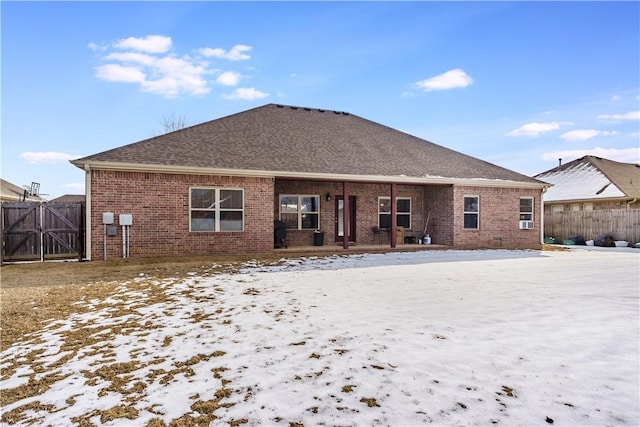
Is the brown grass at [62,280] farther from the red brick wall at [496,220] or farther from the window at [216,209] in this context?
the red brick wall at [496,220]

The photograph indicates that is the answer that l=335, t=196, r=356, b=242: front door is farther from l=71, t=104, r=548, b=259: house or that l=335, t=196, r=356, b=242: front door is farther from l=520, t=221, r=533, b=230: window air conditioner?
l=520, t=221, r=533, b=230: window air conditioner

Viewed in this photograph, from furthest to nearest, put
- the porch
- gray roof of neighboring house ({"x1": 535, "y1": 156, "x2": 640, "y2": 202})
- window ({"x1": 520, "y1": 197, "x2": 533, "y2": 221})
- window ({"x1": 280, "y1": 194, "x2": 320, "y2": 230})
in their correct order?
gray roof of neighboring house ({"x1": 535, "y1": 156, "x2": 640, "y2": 202}) → window ({"x1": 520, "y1": 197, "x2": 533, "y2": 221}) → window ({"x1": 280, "y1": 194, "x2": 320, "y2": 230}) → the porch

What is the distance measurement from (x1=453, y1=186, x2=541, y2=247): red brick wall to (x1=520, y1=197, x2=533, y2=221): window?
20cm

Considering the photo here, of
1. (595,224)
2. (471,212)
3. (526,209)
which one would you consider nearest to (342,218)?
(471,212)

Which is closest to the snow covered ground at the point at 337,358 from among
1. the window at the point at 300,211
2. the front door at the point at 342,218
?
the window at the point at 300,211

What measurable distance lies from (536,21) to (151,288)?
14.2m

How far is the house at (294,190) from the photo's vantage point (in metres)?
11.1

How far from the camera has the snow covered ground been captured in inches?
104

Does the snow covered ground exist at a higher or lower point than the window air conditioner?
lower

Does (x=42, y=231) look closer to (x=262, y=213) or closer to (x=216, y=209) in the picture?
(x=216, y=209)

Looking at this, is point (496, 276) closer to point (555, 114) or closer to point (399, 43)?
point (399, 43)

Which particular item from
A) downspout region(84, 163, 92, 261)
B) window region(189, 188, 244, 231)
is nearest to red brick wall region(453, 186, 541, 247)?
window region(189, 188, 244, 231)

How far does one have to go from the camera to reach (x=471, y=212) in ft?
50.8

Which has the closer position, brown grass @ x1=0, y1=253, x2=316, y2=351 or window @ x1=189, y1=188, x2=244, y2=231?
brown grass @ x1=0, y1=253, x2=316, y2=351
